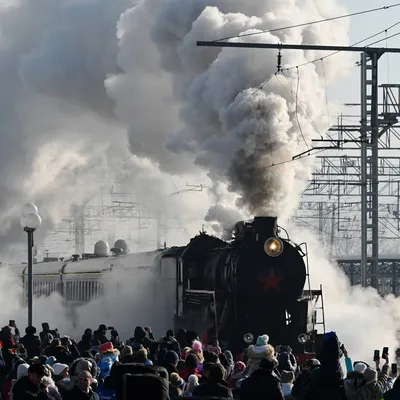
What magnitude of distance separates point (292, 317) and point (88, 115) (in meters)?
17.0

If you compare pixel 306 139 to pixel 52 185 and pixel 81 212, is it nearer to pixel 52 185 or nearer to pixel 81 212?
pixel 52 185

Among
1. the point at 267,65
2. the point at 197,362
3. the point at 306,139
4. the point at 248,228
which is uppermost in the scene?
the point at 267,65

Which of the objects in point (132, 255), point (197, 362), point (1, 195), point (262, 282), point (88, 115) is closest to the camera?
point (197, 362)

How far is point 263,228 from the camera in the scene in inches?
765

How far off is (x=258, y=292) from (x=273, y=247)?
0.83 metres

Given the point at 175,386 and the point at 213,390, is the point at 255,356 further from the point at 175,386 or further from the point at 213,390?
the point at 213,390

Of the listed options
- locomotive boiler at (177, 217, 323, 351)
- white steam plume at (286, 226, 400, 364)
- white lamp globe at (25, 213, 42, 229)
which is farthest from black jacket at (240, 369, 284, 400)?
white steam plume at (286, 226, 400, 364)

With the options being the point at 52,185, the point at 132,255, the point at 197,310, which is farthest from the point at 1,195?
the point at 197,310

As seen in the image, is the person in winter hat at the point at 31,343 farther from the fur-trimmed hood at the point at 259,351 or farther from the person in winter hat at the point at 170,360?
the fur-trimmed hood at the point at 259,351

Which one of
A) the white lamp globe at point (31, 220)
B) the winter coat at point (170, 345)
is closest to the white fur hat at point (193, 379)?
the winter coat at point (170, 345)

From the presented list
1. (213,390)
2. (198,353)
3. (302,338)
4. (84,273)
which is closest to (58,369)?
(213,390)

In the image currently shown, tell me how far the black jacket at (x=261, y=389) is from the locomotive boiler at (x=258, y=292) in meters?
9.87

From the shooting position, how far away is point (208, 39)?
1060 inches

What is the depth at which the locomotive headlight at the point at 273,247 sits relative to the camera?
19250 millimetres
